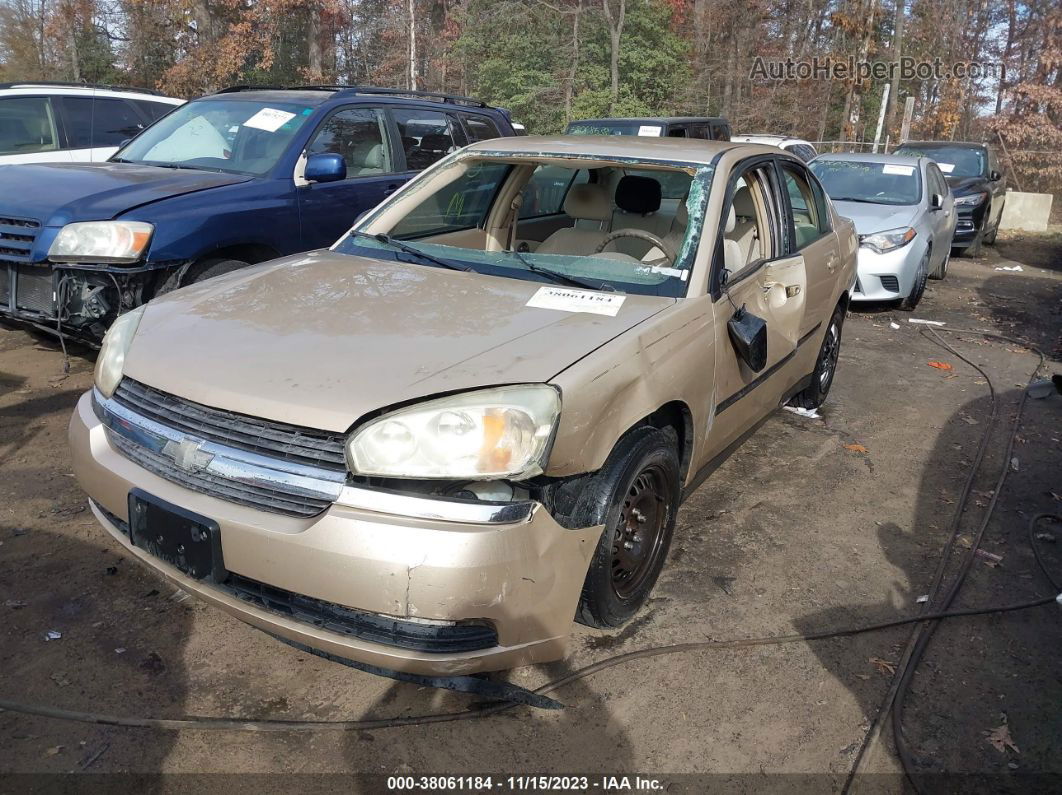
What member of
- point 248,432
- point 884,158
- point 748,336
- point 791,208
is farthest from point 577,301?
point 884,158

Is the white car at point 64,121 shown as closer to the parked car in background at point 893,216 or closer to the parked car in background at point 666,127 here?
the parked car in background at point 666,127

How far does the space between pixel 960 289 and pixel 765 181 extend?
790cm

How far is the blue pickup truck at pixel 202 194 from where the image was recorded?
4559 mm

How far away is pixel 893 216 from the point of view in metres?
→ 8.69

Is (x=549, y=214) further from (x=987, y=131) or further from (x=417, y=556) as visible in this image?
(x=987, y=131)

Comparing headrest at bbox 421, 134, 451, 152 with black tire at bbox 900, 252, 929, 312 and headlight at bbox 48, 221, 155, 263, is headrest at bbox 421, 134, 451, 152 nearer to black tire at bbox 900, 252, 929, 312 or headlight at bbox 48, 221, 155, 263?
headlight at bbox 48, 221, 155, 263

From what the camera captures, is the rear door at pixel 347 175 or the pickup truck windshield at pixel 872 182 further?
the pickup truck windshield at pixel 872 182

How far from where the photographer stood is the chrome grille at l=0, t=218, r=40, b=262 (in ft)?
15.3

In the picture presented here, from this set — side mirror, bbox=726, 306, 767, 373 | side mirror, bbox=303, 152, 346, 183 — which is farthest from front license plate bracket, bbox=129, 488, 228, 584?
side mirror, bbox=303, 152, 346, 183

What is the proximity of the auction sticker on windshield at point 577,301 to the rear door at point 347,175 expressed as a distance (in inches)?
116

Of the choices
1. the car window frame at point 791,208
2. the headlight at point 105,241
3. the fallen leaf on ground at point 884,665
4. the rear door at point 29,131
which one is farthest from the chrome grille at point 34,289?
the fallen leaf on ground at point 884,665

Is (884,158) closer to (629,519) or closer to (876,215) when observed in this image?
(876,215)

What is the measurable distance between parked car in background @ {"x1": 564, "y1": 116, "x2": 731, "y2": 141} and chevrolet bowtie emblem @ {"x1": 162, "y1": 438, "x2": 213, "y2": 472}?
8.95 metres

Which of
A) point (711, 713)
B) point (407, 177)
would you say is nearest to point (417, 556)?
point (711, 713)
